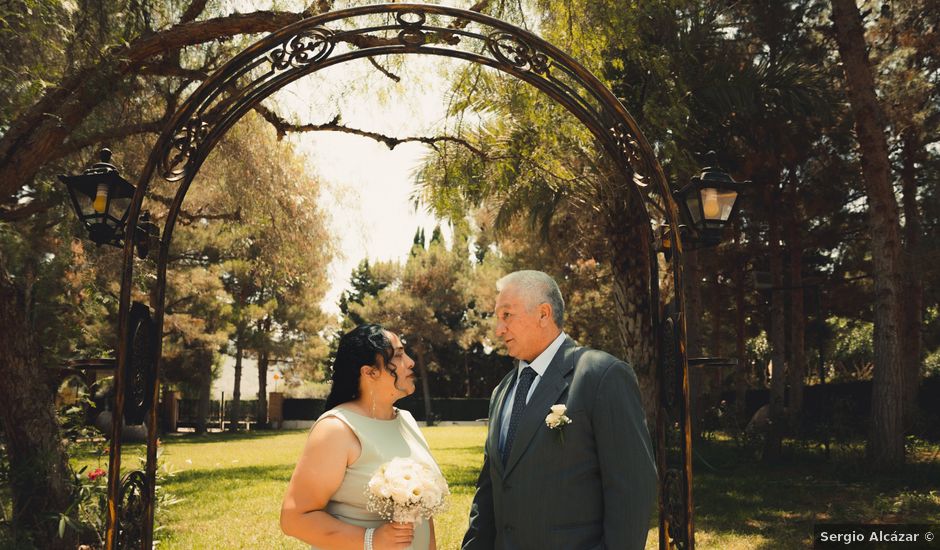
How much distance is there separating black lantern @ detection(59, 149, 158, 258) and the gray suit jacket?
329 cm

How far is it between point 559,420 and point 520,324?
1.60ft

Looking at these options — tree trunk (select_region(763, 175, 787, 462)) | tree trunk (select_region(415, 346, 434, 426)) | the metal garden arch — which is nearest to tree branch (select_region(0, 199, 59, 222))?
the metal garden arch

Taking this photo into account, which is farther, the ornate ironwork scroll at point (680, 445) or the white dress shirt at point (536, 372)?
the ornate ironwork scroll at point (680, 445)

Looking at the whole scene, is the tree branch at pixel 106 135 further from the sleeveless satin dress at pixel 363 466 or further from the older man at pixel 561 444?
→ the older man at pixel 561 444

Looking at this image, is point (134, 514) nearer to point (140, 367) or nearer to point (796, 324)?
point (140, 367)

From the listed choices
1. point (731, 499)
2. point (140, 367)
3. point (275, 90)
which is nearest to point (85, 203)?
point (140, 367)

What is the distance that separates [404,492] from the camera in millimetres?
3020

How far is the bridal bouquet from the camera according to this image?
3035mm

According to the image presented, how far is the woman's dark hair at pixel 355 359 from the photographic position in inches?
133

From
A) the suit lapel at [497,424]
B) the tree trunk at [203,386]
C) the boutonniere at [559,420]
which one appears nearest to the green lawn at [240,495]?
the suit lapel at [497,424]

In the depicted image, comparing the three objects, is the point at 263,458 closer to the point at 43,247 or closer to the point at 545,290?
the point at 43,247

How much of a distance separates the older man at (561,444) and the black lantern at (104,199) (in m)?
3.10

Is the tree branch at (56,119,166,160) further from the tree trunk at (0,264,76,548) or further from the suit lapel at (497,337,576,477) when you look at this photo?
the suit lapel at (497,337,576,477)

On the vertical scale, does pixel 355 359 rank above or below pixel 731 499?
above
